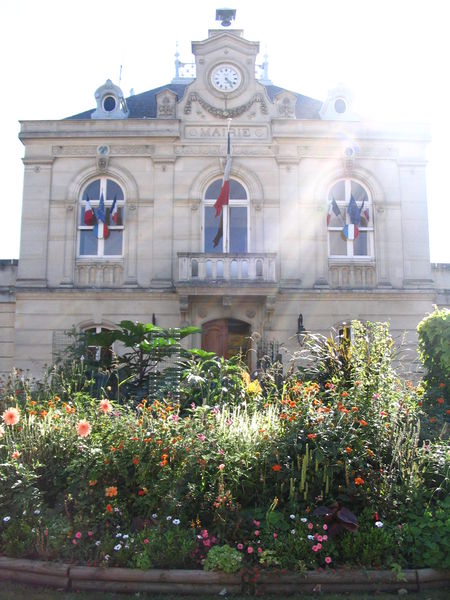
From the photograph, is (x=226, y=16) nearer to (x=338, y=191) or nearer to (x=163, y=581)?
(x=338, y=191)

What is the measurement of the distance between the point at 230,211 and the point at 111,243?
3876 mm

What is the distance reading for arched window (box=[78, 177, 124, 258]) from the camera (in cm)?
1888

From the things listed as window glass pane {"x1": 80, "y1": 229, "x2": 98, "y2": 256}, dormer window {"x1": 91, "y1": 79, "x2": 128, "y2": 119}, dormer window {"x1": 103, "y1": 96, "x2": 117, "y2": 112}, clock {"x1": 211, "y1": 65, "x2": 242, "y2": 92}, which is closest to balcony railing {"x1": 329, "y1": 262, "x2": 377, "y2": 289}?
clock {"x1": 211, "y1": 65, "x2": 242, "y2": 92}

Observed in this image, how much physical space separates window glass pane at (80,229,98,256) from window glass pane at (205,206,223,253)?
3.51m

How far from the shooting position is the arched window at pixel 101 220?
61.9ft

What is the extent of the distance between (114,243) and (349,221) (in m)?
7.37

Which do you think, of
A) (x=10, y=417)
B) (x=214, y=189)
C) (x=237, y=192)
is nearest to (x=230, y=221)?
(x=237, y=192)

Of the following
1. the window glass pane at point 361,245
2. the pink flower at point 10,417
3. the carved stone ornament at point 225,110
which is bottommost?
the pink flower at point 10,417

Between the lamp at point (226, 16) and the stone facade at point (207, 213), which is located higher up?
the lamp at point (226, 16)

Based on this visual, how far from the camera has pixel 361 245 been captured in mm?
19203

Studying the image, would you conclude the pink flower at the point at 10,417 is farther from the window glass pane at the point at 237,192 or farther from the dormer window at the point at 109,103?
Result: the dormer window at the point at 109,103

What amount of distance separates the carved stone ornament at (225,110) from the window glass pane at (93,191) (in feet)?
11.9

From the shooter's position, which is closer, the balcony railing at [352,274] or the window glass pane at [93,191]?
the balcony railing at [352,274]

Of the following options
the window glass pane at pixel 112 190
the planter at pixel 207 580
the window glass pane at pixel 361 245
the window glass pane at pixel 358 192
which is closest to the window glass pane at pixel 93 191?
the window glass pane at pixel 112 190
